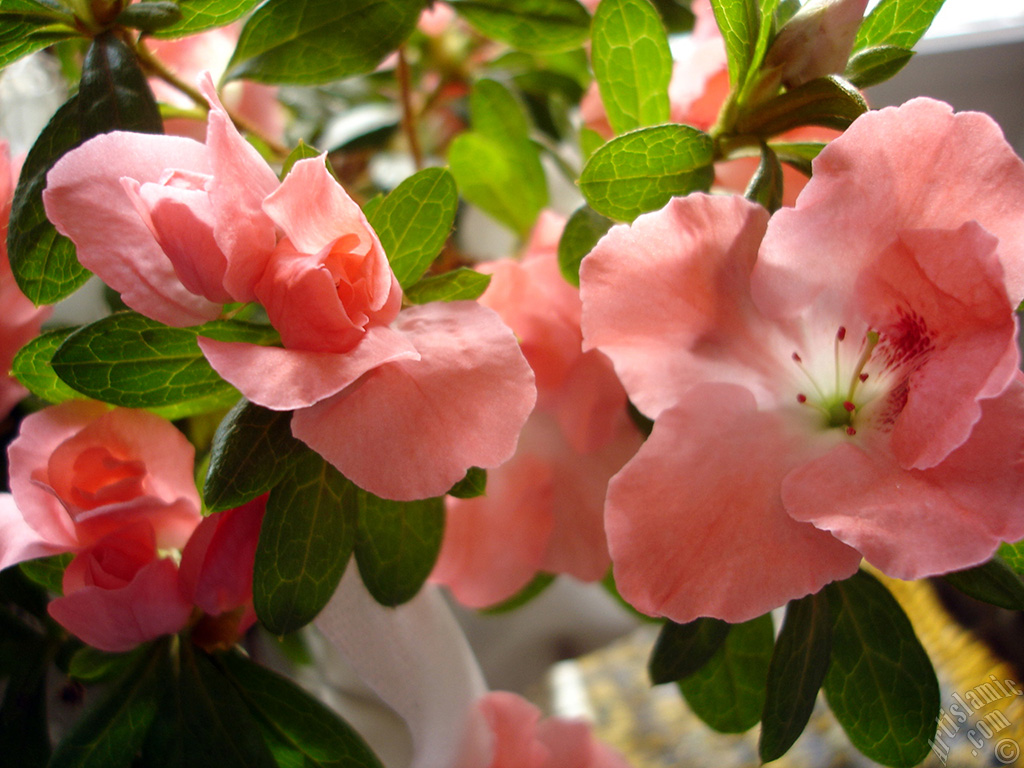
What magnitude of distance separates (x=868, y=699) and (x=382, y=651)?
0.35 m

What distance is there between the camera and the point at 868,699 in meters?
0.53

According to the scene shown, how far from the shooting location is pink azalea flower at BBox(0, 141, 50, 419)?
51 centimetres

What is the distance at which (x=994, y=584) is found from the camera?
17.9 inches

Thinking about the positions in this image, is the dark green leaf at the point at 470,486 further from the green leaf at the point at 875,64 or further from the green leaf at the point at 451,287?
the green leaf at the point at 875,64

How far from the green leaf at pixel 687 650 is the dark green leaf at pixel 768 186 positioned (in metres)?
0.27

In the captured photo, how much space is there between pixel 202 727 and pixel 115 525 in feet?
0.53

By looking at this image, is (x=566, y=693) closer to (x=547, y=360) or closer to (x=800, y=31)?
(x=547, y=360)

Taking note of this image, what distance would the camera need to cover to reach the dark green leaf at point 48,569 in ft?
1.86

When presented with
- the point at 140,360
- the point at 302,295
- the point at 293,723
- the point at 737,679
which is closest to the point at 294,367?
the point at 302,295

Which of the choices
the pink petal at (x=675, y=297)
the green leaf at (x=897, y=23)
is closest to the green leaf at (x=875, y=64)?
the green leaf at (x=897, y=23)

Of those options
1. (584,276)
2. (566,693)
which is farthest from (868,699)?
(566,693)

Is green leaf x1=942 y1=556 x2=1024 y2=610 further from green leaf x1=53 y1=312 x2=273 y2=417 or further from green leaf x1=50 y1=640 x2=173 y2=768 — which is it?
green leaf x1=50 y1=640 x2=173 y2=768

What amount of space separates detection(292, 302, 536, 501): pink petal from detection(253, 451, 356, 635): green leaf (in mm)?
86

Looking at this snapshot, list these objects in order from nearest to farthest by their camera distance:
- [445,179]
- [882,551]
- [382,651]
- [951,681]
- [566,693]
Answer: [882,551] → [445,179] → [382,651] → [951,681] → [566,693]
